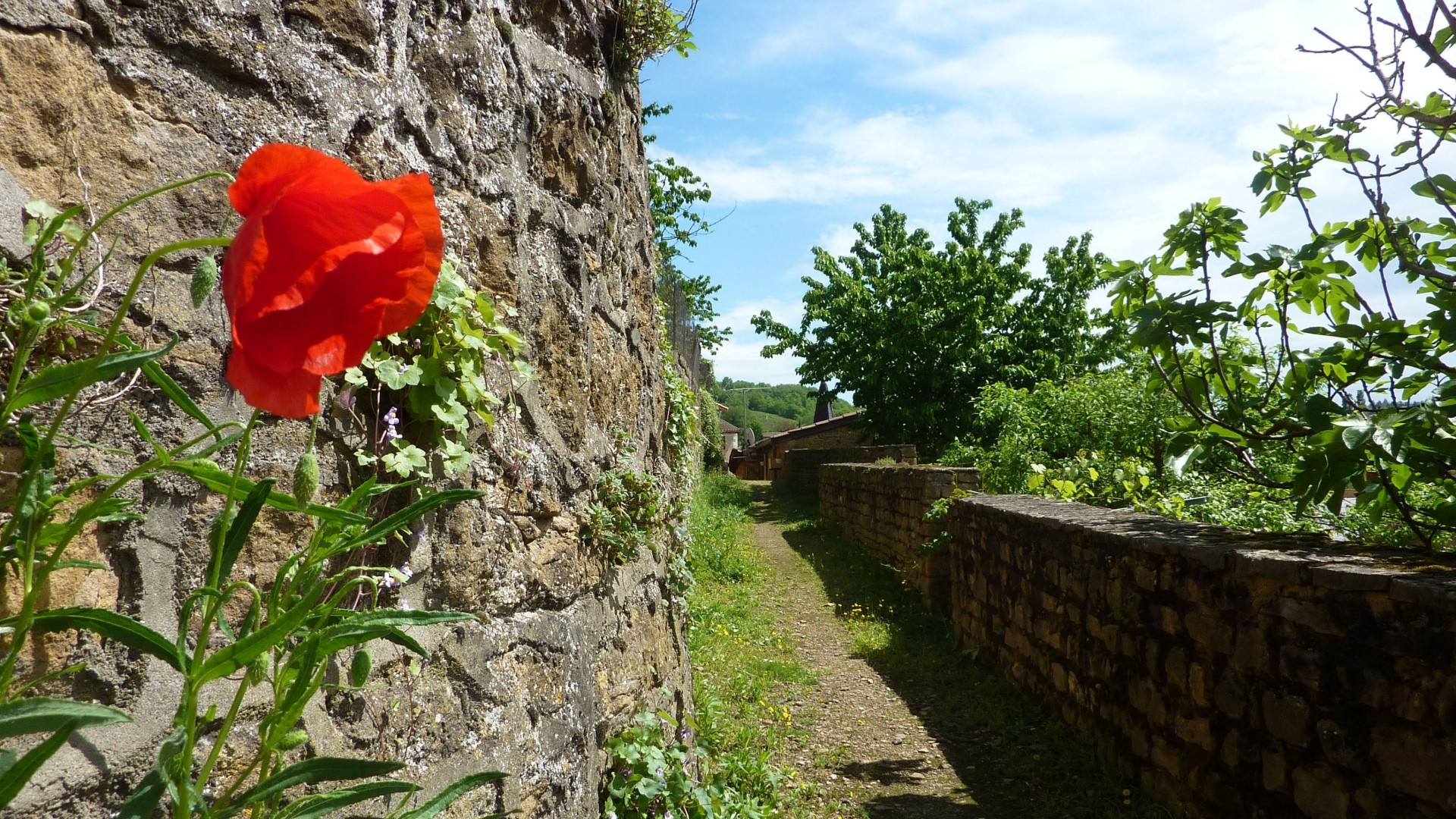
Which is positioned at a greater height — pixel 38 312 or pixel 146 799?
pixel 38 312

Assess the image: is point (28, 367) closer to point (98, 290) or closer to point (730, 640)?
point (98, 290)

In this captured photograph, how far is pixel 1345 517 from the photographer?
3996mm

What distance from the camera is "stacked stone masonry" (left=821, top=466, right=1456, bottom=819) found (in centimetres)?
228

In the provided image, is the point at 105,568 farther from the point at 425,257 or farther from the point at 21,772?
the point at 425,257

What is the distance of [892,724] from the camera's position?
15.8 feet

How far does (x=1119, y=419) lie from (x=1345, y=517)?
123 inches

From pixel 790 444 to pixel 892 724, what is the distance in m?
30.4

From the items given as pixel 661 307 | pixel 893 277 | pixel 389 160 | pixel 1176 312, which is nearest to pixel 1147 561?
pixel 1176 312

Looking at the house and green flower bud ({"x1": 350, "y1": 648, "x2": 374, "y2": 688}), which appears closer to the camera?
green flower bud ({"x1": 350, "y1": 648, "x2": 374, "y2": 688})

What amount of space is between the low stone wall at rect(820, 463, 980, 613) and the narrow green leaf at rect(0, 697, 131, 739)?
6.71 meters

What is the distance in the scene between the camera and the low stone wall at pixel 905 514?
7.21m

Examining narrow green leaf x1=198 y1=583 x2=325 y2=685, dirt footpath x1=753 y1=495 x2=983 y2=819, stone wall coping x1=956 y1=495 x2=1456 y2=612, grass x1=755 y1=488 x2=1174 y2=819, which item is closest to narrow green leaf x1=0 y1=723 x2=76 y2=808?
narrow green leaf x1=198 y1=583 x2=325 y2=685

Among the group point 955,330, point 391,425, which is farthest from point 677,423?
point 955,330

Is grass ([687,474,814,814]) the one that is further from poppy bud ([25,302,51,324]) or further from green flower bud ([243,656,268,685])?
poppy bud ([25,302,51,324])
